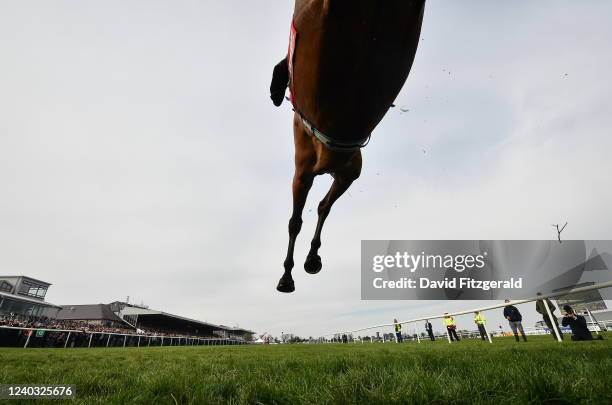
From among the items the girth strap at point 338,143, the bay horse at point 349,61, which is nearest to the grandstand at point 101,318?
the girth strap at point 338,143

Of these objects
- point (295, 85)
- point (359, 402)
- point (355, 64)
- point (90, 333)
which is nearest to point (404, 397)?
point (359, 402)

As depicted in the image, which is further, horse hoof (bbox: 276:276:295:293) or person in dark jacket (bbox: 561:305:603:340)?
person in dark jacket (bbox: 561:305:603:340)

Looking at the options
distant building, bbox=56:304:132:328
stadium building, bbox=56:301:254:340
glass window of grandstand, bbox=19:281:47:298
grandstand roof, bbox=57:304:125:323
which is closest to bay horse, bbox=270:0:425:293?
stadium building, bbox=56:301:254:340

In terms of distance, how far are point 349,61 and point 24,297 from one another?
243ft

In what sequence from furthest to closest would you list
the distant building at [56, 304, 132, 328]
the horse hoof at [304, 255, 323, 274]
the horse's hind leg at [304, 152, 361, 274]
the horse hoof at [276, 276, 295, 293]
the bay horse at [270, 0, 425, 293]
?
the distant building at [56, 304, 132, 328] < the horse hoof at [304, 255, 323, 274] < the horse hoof at [276, 276, 295, 293] < the horse's hind leg at [304, 152, 361, 274] < the bay horse at [270, 0, 425, 293]

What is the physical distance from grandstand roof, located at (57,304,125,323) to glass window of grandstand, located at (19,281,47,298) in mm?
5729

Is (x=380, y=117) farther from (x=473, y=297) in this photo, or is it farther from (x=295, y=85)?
(x=473, y=297)

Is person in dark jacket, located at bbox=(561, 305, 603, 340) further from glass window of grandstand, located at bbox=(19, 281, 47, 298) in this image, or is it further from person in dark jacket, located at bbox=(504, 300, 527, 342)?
glass window of grandstand, located at bbox=(19, 281, 47, 298)

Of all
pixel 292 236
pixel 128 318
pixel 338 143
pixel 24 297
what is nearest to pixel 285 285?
pixel 292 236

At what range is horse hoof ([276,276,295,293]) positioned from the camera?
13.7ft

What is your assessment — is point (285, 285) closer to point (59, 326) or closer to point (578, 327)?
point (578, 327)

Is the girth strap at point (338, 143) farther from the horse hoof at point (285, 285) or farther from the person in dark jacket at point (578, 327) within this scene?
the person in dark jacket at point (578, 327)

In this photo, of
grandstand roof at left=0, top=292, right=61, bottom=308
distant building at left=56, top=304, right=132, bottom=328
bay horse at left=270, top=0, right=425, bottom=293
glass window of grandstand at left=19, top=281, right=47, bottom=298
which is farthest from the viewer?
distant building at left=56, top=304, right=132, bottom=328

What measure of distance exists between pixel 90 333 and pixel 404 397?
32.7 m
